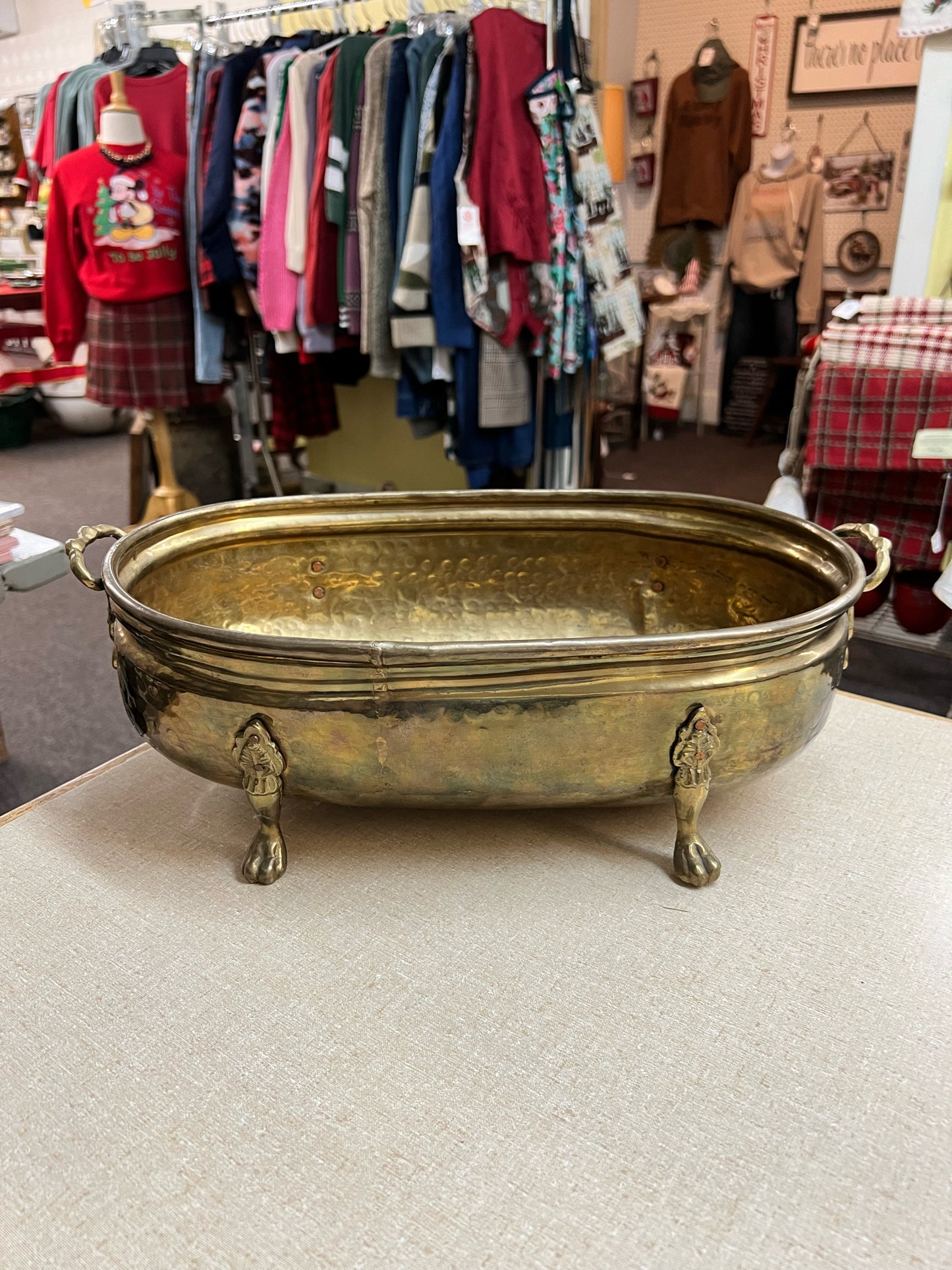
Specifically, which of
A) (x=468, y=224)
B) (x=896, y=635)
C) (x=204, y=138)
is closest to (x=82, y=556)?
(x=468, y=224)

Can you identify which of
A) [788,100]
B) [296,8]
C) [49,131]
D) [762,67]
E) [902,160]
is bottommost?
[49,131]

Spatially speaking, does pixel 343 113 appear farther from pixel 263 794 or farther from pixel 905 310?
pixel 263 794

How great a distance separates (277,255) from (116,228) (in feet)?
1.51

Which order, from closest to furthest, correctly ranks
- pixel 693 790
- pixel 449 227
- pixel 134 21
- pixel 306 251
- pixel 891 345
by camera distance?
pixel 693 790, pixel 891 345, pixel 449 227, pixel 306 251, pixel 134 21

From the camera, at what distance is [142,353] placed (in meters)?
2.57

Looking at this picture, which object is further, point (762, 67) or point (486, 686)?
point (762, 67)

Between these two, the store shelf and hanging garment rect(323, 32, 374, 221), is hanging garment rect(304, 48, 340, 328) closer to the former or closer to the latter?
hanging garment rect(323, 32, 374, 221)

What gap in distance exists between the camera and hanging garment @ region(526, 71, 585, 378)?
6.55 feet

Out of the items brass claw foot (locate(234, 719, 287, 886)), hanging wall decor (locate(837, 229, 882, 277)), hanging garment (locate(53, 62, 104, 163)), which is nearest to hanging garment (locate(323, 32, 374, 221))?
hanging garment (locate(53, 62, 104, 163))

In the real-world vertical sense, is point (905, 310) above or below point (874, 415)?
above

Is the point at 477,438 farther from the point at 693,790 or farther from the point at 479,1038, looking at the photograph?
the point at 479,1038

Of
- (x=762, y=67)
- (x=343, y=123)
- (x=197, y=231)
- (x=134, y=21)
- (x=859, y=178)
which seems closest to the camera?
(x=343, y=123)

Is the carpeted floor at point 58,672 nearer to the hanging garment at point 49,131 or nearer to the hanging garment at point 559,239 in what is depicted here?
the hanging garment at point 49,131

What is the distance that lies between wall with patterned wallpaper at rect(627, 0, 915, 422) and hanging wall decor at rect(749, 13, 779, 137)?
2 cm
